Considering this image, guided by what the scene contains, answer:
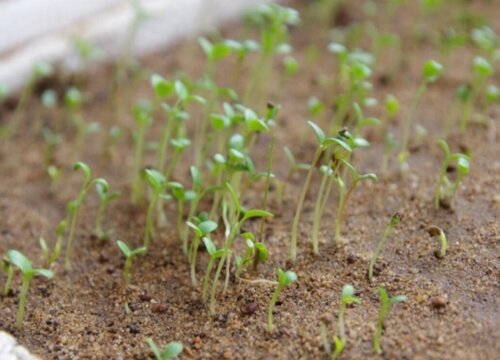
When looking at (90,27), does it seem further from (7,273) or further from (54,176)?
(7,273)

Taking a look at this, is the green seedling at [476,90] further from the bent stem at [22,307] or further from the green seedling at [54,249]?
the bent stem at [22,307]

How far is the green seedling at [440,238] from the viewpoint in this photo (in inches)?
65.8

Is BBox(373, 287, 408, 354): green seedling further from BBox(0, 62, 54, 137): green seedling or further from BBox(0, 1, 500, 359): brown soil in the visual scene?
BBox(0, 62, 54, 137): green seedling

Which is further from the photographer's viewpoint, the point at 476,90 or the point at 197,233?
the point at 476,90

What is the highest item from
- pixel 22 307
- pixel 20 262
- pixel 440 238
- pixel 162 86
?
pixel 162 86

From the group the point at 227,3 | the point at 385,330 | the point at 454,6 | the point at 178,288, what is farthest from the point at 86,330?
the point at 454,6

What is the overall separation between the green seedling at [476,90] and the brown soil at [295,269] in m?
0.06

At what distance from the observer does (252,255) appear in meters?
1.67

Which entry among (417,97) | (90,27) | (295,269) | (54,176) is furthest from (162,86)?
(90,27)

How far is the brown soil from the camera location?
1544 mm

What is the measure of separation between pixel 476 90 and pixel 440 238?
605 mm

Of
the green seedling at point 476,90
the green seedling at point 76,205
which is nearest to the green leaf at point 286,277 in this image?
the green seedling at point 76,205

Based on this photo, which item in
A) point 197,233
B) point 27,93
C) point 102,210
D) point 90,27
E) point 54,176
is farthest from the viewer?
point 90,27

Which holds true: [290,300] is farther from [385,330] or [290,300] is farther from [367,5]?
[367,5]
